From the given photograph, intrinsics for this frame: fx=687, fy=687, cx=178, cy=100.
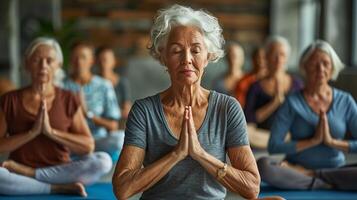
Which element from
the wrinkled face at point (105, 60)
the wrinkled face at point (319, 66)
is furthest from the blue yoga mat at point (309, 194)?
the wrinkled face at point (105, 60)

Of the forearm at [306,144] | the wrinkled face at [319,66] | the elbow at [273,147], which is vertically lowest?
the elbow at [273,147]

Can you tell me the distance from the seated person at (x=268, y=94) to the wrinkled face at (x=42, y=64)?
166cm

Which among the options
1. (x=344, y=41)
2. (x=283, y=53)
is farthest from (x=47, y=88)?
(x=344, y=41)

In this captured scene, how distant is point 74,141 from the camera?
11.2 feet

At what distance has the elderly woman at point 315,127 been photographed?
352 cm

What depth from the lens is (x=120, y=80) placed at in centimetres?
583

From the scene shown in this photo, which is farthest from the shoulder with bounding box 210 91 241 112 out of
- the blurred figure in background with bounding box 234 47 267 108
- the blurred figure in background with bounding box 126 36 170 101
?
the blurred figure in background with bounding box 126 36 170 101

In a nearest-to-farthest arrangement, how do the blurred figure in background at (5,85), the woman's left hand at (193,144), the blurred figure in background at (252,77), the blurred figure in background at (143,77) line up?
the woman's left hand at (193,144), the blurred figure in background at (252,77), the blurred figure in background at (5,85), the blurred figure in background at (143,77)

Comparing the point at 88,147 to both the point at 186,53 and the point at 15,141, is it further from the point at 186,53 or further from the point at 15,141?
the point at 186,53

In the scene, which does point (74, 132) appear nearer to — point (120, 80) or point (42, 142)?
point (42, 142)

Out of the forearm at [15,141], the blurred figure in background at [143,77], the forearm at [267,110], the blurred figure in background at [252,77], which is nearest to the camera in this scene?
the forearm at [15,141]

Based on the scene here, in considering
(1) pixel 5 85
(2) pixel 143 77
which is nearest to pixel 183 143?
(1) pixel 5 85

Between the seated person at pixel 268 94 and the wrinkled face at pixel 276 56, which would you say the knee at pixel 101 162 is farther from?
the wrinkled face at pixel 276 56

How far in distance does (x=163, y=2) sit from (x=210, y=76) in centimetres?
117
